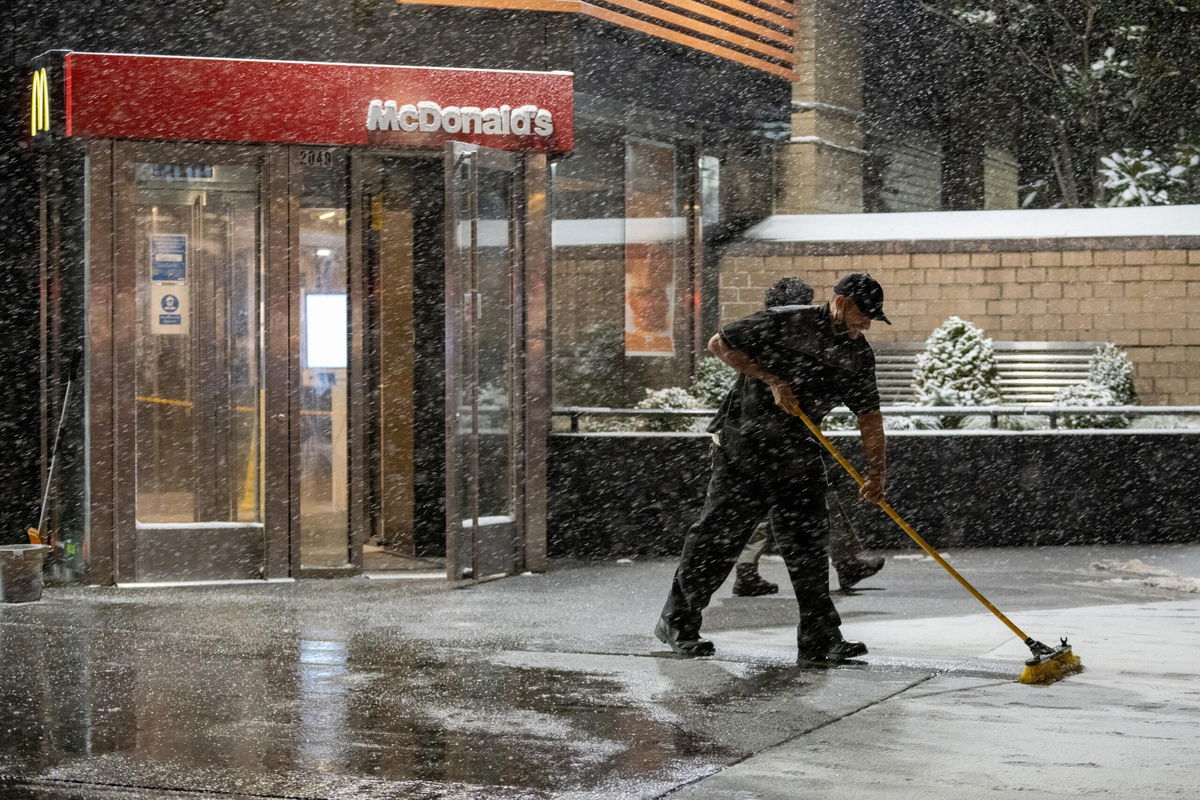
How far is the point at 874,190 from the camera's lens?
25.0 meters

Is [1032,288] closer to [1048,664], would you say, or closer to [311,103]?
[311,103]

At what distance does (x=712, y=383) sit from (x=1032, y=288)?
3625mm

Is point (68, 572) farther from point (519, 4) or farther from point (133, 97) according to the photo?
point (519, 4)

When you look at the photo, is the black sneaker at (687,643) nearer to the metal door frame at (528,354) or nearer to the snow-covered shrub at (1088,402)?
the metal door frame at (528,354)

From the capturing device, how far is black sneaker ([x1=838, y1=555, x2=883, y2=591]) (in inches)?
412

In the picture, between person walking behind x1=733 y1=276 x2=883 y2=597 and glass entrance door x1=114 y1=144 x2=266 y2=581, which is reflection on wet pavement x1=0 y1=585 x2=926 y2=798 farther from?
person walking behind x1=733 y1=276 x2=883 y2=597

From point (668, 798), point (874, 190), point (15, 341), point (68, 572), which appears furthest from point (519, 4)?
point (874, 190)

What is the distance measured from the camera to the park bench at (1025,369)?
15.7 metres

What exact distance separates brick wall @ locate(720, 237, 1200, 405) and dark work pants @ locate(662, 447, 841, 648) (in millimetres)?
8217

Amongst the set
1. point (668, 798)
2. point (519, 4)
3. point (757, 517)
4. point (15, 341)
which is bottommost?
point (668, 798)

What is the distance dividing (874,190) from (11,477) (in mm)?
15757

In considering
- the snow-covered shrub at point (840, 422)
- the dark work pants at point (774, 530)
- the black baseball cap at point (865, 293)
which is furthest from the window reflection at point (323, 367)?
the black baseball cap at point (865, 293)

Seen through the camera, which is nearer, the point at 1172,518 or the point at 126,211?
the point at 126,211

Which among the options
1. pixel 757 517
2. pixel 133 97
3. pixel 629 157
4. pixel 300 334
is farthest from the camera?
pixel 629 157
